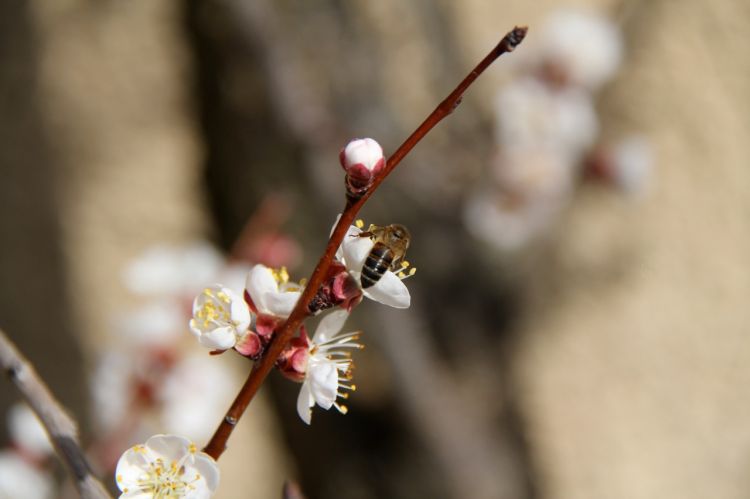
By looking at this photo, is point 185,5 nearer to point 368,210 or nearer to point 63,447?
point 368,210

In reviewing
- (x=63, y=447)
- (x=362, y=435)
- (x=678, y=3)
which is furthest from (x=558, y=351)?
(x=63, y=447)

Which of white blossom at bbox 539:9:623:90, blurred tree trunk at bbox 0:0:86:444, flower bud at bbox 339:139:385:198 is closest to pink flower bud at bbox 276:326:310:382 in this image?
flower bud at bbox 339:139:385:198

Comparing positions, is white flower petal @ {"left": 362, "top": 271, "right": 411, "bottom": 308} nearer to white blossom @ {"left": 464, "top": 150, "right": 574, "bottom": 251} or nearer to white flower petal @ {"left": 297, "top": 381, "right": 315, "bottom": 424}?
white flower petal @ {"left": 297, "top": 381, "right": 315, "bottom": 424}

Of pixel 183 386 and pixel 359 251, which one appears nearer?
pixel 359 251

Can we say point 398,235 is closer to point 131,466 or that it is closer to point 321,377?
point 321,377

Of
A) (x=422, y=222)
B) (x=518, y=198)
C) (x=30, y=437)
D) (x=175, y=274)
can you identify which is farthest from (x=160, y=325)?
(x=518, y=198)
